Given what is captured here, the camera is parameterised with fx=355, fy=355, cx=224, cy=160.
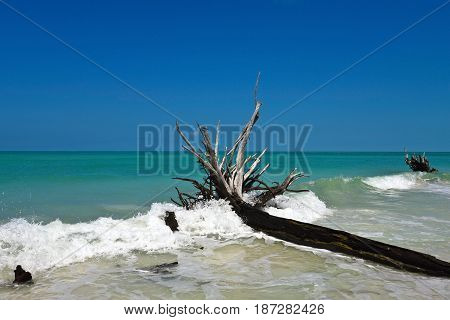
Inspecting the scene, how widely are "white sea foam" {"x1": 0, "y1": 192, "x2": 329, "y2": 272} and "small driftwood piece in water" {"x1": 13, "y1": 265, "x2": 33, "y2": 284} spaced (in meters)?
0.43

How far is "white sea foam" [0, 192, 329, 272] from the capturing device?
492cm

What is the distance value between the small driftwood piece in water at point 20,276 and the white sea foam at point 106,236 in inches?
16.8

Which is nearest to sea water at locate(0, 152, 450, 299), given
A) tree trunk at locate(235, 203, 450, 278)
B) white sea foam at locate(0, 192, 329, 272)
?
white sea foam at locate(0, 192, 329, 272)

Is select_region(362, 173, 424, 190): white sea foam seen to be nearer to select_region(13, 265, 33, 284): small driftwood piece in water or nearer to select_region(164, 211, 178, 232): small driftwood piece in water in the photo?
Result: select_region(164, 211, 178, 232): small driftwood piece in water

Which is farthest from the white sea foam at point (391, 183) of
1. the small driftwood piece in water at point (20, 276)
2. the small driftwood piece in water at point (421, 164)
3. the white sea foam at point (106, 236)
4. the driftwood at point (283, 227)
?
the small driftwood piece in water at point (20, 276)

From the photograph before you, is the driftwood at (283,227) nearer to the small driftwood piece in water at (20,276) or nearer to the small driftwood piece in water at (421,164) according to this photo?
the small driftwood piece in water at (20,276)

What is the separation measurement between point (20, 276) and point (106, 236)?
1877 millimetres

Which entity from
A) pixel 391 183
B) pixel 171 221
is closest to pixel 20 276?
pixel 171 221

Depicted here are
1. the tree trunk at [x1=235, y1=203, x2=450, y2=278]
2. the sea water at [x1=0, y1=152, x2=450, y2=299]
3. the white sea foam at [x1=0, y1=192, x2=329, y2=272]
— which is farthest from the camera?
the white sea foam at [x1=0, y1=192, x2=329, y2=272]

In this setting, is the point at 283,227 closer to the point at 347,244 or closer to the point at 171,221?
the point at 347,244

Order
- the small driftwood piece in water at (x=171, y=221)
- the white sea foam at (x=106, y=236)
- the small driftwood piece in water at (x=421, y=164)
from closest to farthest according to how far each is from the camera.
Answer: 1. the white sea foam at (x=106, y=236)
2. the small driftwood piece in water at (x=171, y=221)
3. the small driftwood piece in water at (x=421, y=164)

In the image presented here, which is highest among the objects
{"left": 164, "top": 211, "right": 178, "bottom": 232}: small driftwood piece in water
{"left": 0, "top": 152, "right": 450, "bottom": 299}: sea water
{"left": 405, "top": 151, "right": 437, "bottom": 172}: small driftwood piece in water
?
{"left": 405, "top": 151, "right": 437, "bottom": 172}: small driftwood piece in water

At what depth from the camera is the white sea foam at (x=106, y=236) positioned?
4.92 m

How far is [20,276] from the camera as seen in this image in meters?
4.05
